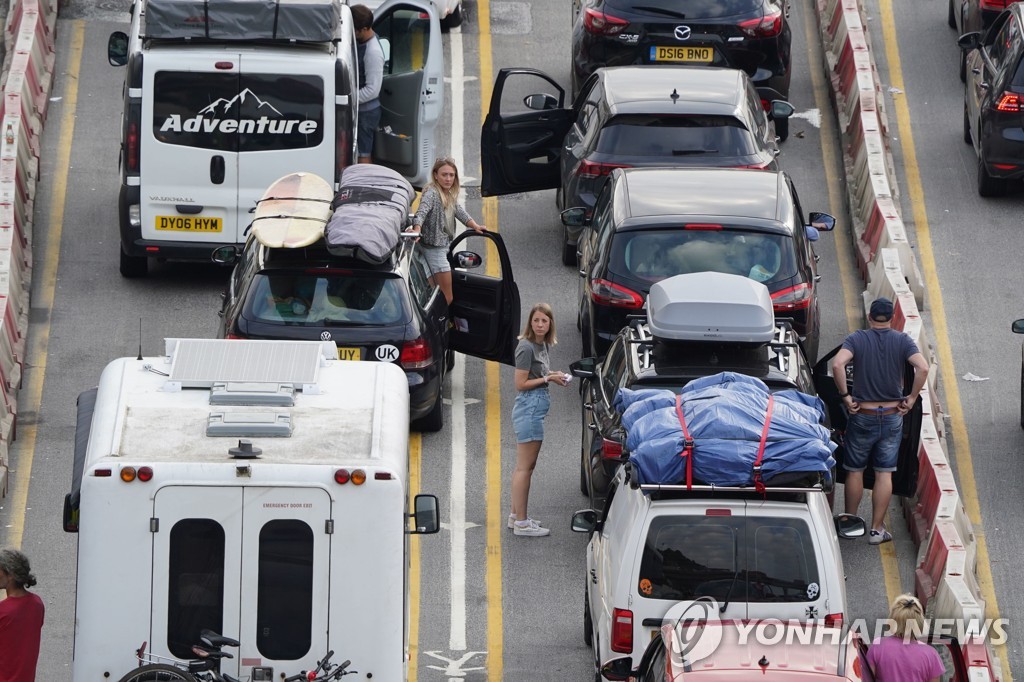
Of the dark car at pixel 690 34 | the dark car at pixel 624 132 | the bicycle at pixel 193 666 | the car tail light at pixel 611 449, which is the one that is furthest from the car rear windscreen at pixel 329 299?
the dark car at pixel 690 34

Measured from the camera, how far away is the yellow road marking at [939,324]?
16031 millimetres

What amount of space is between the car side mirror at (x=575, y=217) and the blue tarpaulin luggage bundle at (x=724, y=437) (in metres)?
5.62

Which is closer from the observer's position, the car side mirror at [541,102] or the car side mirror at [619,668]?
the car side mirror at [619,668]

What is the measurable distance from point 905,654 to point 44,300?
418 inches

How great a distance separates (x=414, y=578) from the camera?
52.0ft

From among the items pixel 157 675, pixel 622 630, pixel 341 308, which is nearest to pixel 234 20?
pixel 341 308

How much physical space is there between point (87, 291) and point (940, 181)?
29.0ft

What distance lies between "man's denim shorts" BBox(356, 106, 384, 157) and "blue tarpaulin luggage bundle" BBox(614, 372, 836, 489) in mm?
8670

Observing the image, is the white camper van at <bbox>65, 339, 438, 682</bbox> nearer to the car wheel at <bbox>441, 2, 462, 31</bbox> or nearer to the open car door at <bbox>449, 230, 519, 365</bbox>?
the open car door at <bbox>449, 230, 519, 365</bbox>

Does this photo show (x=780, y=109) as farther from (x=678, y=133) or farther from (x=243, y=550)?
(x=243, y=550)

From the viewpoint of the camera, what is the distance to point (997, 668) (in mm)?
14156

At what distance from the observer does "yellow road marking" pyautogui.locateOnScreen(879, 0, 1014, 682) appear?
1603 cm

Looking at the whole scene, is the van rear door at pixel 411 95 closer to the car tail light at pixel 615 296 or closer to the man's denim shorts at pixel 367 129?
the man's denim shorts at pixel 367 129

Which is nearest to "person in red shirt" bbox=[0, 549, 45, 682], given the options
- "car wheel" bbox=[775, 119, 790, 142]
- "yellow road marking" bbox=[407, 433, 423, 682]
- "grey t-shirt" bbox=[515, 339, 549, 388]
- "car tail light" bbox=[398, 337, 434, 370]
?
"yellow road marking" bbox=[407, 433, 423, 682]
